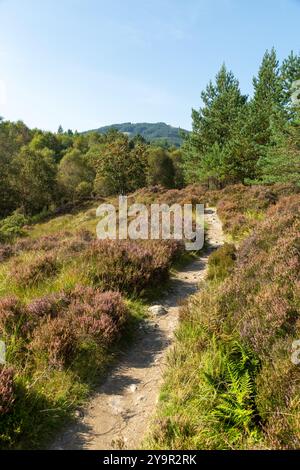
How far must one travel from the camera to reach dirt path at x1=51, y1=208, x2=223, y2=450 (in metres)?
3.60

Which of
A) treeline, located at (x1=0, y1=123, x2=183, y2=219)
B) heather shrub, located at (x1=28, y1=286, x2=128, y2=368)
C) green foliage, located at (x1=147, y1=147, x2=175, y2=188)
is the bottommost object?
heather shrub, located at (x1=28, y1=286, x2=128, y2=368)

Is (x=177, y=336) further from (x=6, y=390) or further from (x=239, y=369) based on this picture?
(x=6, y=390)

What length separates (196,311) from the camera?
5.73 m

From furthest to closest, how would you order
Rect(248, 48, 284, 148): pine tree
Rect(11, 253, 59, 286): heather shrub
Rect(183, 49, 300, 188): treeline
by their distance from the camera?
Rect(248, 48, 284, 148): pine tree → Rect(183, 49, 300, 188): treeline → Rect(11, 253, 59, 286): heather shrub

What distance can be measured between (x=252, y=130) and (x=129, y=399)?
87.0 ft

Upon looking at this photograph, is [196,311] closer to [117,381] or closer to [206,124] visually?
[117,381]

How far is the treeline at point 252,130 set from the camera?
1855 centimetres

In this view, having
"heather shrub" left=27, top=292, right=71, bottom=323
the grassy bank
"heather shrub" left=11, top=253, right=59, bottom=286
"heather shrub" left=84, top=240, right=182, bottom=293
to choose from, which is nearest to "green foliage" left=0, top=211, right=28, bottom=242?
"heather shrub" left=11, top=253, right=59, bottom=286

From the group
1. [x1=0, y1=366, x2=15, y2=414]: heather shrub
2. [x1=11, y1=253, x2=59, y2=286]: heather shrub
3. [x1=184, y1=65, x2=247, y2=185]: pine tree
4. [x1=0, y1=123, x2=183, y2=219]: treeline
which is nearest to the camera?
[x1=0, y1=366, x2=15, y2=414]: heather shrub

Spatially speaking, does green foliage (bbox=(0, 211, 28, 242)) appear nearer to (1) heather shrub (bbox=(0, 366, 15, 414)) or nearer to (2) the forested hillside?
(2) the forested hillside

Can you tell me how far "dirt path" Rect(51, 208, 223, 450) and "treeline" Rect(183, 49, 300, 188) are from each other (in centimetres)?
1440

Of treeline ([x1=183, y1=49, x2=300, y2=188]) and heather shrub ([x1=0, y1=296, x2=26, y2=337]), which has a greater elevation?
treeline ([x1=183, y1=49, x2=300, y2=188])
